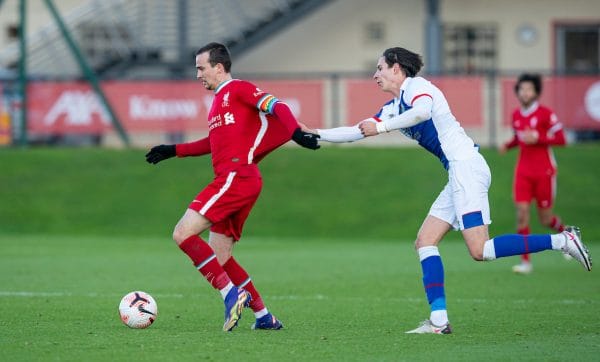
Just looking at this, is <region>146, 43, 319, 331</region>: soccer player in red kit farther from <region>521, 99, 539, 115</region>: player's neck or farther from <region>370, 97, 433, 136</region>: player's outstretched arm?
<region>521, 99, 539, 115</region>: player's neck

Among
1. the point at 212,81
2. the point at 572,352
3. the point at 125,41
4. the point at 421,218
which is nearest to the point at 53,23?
the point at 125,41

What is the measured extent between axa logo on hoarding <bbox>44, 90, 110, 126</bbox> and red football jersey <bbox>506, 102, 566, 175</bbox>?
13.1m

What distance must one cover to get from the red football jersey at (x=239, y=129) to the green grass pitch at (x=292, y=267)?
1.33 metres

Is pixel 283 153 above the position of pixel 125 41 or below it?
below

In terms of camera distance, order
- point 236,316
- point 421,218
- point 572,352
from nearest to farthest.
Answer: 1. point 572,352
2. point 236,316
3. point 421,218

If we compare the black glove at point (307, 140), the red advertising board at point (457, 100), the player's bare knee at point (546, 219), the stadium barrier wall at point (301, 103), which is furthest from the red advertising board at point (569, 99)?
the black glove at point (307, 140)

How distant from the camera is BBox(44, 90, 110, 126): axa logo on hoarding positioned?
27141mm

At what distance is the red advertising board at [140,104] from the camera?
26.9 m

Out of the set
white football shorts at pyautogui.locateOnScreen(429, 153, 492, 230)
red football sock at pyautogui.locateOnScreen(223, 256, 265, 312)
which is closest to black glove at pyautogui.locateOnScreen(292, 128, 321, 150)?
white football shorts at pyautogui.locateOnScreen(429, 153, 492, 230)

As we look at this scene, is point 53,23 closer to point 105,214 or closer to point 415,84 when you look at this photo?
point 105,214

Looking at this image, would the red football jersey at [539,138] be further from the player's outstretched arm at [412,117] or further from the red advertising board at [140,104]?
the red advertising board at [140,104]

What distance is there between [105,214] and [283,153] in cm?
448

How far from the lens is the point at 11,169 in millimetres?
25094

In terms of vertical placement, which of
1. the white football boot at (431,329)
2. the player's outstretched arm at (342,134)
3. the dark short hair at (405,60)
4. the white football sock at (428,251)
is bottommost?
the white football boot at (431,329)
